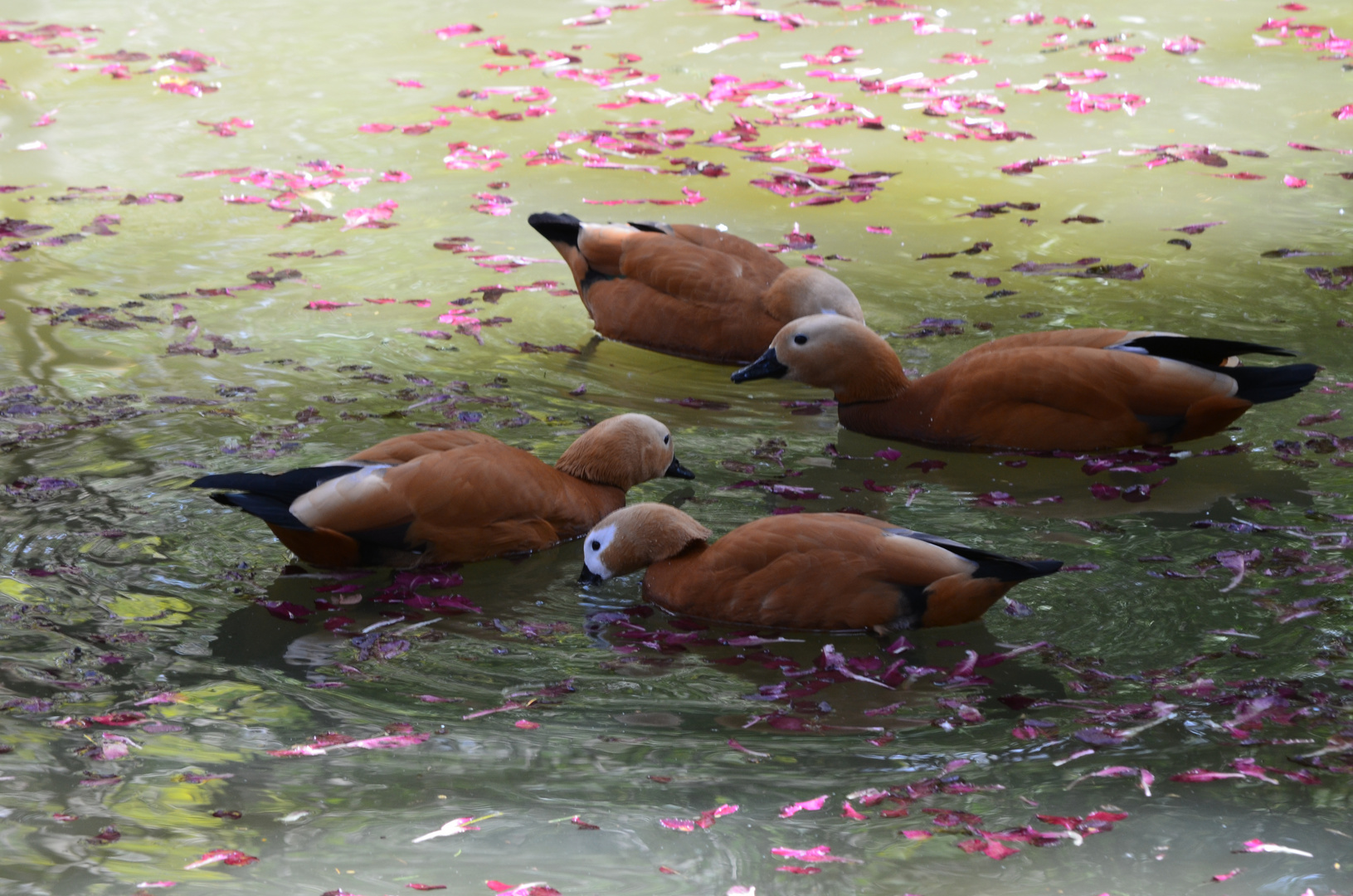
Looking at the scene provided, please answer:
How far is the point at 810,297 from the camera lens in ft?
21.9

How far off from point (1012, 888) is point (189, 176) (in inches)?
323

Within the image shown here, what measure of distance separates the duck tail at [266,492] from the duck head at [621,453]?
104 cm

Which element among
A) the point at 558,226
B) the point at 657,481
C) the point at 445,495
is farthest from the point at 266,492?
the point at 558,226

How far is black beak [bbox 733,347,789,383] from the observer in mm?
6207

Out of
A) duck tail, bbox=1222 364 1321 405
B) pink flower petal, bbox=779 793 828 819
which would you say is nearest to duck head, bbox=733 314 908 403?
duck tail, bbox=1222 364 1321 405

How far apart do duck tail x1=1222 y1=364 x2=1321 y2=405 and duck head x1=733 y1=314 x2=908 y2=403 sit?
53.3 inches

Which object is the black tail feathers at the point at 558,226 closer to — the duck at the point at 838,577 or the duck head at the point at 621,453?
the duck head at the point at 621,453

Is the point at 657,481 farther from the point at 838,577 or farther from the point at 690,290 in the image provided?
the point at 690,290

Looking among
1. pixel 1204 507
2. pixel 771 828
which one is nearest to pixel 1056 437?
pixel 1204 507

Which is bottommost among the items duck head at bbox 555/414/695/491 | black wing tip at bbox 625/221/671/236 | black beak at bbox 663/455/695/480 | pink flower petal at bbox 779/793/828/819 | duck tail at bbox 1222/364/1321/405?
pink flower petal at bbox 779/793/828/819

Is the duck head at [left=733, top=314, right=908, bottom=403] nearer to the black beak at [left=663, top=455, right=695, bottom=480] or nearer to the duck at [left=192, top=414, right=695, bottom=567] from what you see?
the black beak at [left=663, top=455, right=695, bottom=480]

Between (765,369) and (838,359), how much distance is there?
36 cm

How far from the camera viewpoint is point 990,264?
25.8 feet

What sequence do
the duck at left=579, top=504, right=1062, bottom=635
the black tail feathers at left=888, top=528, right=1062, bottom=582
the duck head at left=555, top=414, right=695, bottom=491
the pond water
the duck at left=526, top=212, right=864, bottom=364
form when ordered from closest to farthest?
the pond water < the black tail feathers at left=888, top=528, right=1062, bottom=582 < the duck at left=579, top=504, right=1062, bottom=635 < the duck head at left=555, top=414, right=695, bottom=491 < the duck at left=526, top=212, right=864, bottom=364
